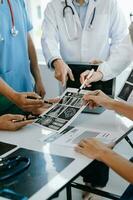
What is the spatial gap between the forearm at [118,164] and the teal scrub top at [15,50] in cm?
93

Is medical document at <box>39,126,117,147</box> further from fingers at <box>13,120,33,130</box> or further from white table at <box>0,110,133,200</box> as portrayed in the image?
fingers at <box>13,120,33,130</box>

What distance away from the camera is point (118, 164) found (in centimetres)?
110

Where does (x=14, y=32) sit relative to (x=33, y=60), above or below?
above

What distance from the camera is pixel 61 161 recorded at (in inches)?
44.3

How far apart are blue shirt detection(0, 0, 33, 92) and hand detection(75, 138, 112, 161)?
815mm

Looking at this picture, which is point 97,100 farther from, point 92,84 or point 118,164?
point 118,164

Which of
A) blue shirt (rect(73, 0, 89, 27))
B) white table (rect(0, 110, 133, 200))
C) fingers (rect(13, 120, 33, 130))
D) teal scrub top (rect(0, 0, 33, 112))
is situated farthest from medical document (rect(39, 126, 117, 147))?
blue shirt (rect(73, 0, 89, 27))

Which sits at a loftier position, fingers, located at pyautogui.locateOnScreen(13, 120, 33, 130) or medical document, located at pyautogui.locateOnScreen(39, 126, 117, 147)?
fingers, located at pyautogui.locateOnScreen(13, 120, 33, 130)

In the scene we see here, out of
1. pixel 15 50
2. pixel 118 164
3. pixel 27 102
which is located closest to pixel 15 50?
pixel 15 50

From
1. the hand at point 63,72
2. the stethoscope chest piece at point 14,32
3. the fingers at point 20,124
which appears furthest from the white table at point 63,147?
the stethoscope chest piece at point 14,32

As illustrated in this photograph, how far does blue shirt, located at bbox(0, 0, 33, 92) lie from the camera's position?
5.94ft

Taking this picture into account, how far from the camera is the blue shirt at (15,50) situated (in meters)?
1.81

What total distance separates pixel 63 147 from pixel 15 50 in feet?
2.74

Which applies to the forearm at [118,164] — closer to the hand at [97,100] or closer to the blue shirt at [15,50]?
the hand at [97,100]
